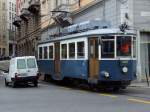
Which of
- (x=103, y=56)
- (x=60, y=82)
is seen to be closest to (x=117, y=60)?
(x=103, y=56)

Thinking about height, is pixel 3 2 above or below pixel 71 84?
above

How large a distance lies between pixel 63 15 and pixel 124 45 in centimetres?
2097

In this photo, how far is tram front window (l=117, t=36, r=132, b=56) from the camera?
23.7 meters

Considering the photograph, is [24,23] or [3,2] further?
[3,2]

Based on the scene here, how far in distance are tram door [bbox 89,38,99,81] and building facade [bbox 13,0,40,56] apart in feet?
112

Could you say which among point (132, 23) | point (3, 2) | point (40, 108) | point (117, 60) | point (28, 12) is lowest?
point (40, 108)

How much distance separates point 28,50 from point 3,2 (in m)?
54.7

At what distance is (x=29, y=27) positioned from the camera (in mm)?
69375

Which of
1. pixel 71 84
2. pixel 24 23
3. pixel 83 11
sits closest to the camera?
pixel 71 84

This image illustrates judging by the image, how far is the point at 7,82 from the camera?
3164 centimetres

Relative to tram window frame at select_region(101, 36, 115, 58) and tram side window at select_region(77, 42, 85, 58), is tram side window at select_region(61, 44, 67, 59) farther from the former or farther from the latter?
tram window frame at select_region(101, 36, 115, 58)

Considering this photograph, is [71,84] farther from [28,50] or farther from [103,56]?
[28,50]

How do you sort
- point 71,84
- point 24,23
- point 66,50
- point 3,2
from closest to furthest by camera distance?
point 66,50, point 71,84, point 24,23, point 3,2

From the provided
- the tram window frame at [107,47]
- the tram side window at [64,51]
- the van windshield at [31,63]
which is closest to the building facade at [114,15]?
the tram side window at [64,51]
